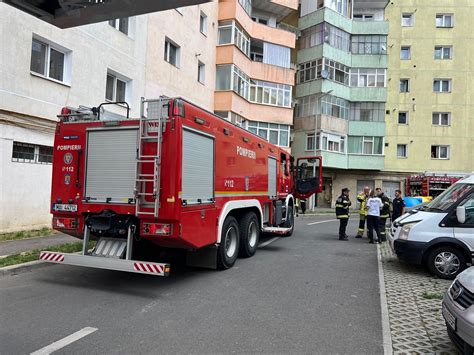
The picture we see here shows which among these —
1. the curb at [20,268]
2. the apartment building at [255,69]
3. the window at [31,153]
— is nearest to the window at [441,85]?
the apartment building at [255,69]

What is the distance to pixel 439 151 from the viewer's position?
3491cm

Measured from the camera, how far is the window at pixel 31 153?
10961 millimetres

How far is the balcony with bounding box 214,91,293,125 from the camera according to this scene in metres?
23.0

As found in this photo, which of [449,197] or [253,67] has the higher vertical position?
[253,67]

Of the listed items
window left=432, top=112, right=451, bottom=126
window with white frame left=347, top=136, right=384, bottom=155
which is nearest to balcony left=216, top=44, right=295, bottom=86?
window with white frame left=347, top=136, right=384, bottom=155

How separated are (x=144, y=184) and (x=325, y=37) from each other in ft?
97.1

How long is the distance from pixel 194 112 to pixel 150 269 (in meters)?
2.52

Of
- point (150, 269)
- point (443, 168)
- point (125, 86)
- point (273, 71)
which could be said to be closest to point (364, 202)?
point (150, 269)

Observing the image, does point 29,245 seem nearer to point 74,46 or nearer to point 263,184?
point 263,184

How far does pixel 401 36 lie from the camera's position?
35.7 meters

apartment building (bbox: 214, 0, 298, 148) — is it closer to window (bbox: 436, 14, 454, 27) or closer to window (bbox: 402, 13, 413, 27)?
window (bbox: 402, 13, 413, 27)

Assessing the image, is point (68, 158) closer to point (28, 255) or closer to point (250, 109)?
point (28, 255)

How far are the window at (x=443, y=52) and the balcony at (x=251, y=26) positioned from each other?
51.5 ft

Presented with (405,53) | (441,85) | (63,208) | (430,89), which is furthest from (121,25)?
(441,85)
